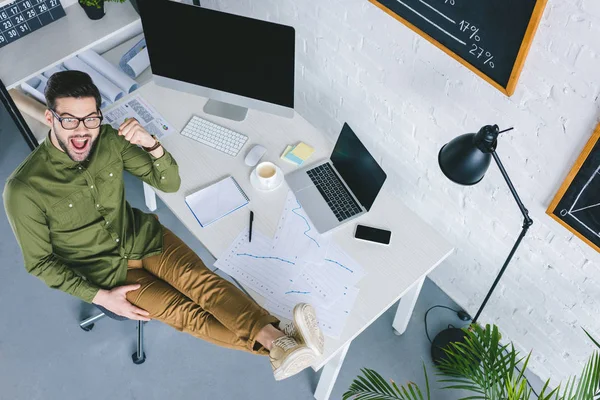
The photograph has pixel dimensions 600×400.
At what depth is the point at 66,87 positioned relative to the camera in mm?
1826

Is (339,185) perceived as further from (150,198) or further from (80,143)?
(150,198)

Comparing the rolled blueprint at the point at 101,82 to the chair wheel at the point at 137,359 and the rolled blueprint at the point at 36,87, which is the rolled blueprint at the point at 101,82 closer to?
the rolled blueprint at the point at 36,87

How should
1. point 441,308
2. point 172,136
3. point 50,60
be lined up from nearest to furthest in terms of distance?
point 172,136 → point 50,60 → point 441,308

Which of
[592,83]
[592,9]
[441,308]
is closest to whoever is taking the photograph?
[592,9]

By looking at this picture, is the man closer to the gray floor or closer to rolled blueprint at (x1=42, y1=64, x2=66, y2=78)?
the gray floor

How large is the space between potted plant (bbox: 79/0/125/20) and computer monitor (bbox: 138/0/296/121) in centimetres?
59

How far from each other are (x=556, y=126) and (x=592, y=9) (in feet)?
1.28

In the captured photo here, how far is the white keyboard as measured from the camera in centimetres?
235

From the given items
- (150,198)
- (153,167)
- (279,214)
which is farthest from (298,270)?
(150,198)

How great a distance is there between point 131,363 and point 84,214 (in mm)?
924

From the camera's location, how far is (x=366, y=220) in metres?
2.18

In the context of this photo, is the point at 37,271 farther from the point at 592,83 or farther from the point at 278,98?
the point at 592,83

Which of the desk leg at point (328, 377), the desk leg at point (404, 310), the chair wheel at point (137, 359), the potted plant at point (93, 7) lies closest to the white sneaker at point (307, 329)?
the desk leg at point (328, 377)

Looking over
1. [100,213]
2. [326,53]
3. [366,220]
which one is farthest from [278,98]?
[100,213]
